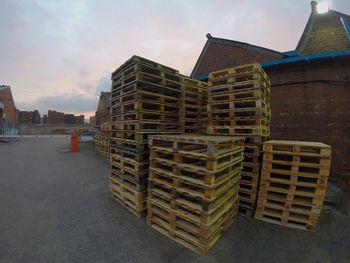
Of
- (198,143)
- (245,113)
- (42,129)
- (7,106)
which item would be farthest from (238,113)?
(42,129)

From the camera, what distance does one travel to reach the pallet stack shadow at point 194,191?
9.55 feet

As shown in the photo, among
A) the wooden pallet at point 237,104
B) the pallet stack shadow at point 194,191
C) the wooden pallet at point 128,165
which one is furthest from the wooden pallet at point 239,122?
the wooden pallet at point 128,165

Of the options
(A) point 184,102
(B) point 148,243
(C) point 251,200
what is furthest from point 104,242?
(A) point 184,102

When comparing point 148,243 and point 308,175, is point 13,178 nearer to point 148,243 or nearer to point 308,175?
point 148,243

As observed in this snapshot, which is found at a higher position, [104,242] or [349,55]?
[349,55]

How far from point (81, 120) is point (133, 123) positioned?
49.2 meters

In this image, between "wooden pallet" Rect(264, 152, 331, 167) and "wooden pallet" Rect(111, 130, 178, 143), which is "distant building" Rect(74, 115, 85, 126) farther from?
"wooden pallet" Rect(264, 152, 331, 167)

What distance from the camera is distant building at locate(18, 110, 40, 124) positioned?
42.0 meters

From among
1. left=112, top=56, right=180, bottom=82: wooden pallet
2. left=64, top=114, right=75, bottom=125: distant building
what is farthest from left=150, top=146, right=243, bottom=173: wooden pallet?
left=64, top=114, right=75, bottom=125: distant building

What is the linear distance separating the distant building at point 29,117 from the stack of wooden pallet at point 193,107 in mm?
51312

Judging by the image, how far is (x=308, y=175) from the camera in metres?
3.71

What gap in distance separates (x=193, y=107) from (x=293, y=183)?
3.08m

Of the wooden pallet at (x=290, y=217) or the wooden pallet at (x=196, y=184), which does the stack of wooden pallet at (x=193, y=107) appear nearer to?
the wooden pallet at (x=196, y=184)

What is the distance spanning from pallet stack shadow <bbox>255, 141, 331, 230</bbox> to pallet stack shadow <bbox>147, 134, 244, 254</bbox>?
0.70 meters
